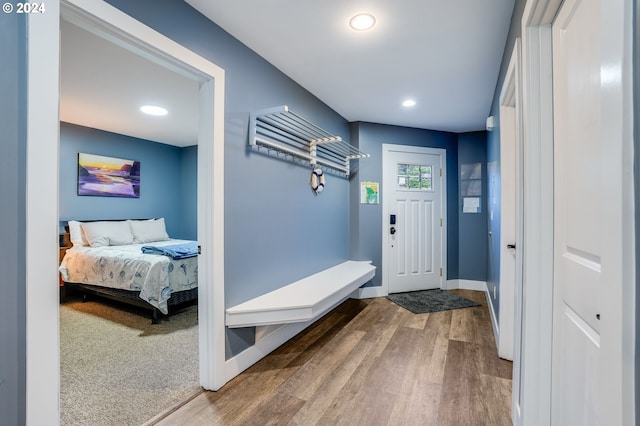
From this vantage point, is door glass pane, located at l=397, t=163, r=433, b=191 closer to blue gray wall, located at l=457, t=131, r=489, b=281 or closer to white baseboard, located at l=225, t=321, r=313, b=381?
blue gray wall, located at l=457, t=131, r=489, b=281

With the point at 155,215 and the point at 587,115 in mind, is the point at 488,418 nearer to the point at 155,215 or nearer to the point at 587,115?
the point at 587,115

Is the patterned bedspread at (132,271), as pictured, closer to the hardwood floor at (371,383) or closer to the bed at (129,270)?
the bed at (129,270)

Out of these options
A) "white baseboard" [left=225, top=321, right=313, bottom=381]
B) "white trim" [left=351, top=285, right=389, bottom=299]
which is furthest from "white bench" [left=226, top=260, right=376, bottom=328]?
"white trim" [left=351, top=285, right=389, bottom=299]

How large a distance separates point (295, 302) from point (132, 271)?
79.8 inches

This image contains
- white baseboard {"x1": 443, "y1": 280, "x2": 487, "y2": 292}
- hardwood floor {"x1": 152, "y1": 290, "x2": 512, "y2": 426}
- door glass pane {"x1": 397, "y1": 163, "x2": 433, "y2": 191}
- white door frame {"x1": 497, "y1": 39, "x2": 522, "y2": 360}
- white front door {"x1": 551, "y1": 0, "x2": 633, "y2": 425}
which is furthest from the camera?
white baseboard {"x1": 443, "y1": 280, "x2": 487, "y2": 292}

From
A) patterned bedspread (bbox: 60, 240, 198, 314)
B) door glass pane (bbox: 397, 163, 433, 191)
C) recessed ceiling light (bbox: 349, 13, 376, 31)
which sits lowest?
patterned bedspread (bbox: 60, 240, 198, 314)

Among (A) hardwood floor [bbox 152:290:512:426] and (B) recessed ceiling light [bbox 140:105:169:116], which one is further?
(B) recessed ceiling light [bbox 140:105:169:116]

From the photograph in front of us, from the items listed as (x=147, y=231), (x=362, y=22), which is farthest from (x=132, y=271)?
(x=362, y=22)

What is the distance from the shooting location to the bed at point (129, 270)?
116 inches

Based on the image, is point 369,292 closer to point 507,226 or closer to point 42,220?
point 507,226

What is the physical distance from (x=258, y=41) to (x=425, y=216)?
308 cm

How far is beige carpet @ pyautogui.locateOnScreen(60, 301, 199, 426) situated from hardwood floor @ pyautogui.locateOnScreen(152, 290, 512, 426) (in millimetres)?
233

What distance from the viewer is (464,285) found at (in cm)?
421
